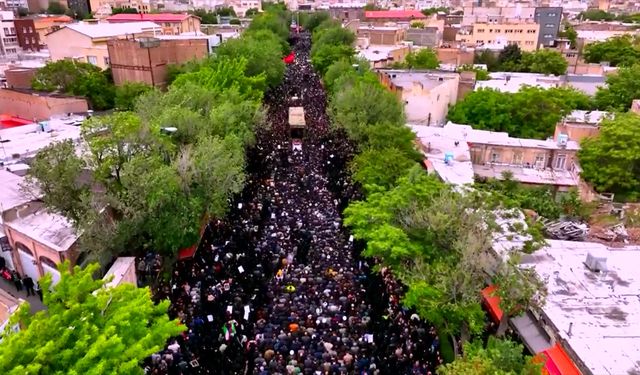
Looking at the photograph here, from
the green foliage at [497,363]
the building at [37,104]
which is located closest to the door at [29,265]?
the green foliage at [497,363]

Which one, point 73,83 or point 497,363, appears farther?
point 73,83

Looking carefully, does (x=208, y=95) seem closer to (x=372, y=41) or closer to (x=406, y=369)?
(x=406, y=369)

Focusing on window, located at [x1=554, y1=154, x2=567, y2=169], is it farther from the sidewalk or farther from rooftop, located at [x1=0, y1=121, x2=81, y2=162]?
rooftop, located at [x1=0, y1=121, x2=81, y2=162]

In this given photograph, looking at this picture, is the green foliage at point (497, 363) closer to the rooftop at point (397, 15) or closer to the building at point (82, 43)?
the building at point (82, 43)

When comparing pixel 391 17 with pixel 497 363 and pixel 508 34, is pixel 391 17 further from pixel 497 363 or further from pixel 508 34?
pixel 497 363

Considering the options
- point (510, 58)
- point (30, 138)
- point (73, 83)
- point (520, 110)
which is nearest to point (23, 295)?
point (30, 138)

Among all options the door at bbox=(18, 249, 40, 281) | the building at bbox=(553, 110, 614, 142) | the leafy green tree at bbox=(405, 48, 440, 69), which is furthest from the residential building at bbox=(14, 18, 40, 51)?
the building at bbox=(553, 110, 614, 142)

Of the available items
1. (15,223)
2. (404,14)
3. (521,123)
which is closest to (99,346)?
(15,223)
